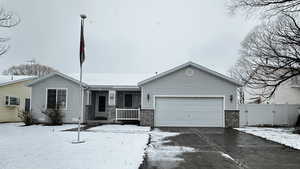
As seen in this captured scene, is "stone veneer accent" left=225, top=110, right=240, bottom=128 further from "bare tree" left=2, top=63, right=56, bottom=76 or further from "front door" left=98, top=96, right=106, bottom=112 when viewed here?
"bare tree" left=2, top=63, right=56, bottom=76

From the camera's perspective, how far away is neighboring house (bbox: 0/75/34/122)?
18.1 meters

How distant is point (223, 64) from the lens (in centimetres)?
3888

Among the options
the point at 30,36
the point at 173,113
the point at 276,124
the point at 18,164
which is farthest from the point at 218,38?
the point at 18,164

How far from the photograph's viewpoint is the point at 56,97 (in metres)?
16.6

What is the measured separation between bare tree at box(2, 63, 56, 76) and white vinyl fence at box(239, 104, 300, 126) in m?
36.2

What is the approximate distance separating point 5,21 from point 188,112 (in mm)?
12317

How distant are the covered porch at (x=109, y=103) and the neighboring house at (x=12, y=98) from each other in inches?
228

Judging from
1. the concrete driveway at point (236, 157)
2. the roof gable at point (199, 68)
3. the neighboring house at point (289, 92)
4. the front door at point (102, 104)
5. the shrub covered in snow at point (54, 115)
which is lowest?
the concrete driveway at point (236, 157)

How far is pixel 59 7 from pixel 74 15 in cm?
150

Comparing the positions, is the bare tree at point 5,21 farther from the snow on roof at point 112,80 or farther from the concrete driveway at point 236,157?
the concrete driveway at point 236,157

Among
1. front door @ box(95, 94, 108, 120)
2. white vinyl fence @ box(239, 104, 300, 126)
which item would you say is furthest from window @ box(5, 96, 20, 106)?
white vinyl fence @ box(239, 104, 300, 126)

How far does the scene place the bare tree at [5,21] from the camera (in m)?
11.2

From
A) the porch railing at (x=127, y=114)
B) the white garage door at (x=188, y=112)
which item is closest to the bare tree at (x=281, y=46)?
the white garage door at (x=188, y=112)

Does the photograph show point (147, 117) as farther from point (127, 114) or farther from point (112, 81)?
point (112, 81)
